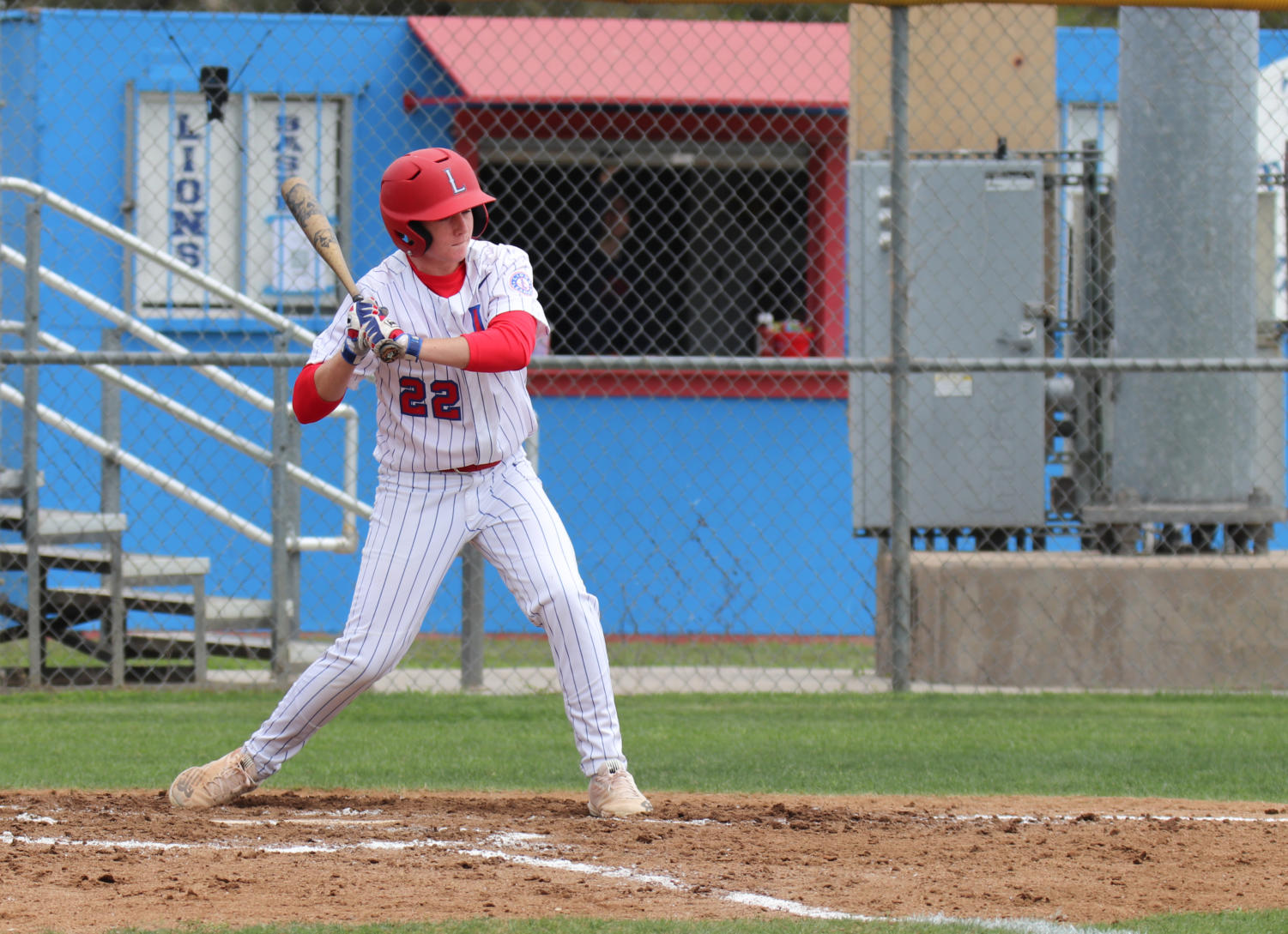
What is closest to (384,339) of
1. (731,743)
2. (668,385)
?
(731,743)

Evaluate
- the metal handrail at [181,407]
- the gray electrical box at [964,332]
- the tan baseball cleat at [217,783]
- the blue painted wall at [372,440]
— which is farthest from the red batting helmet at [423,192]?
the blue painted wall at [372,440]

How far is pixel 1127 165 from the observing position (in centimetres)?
802

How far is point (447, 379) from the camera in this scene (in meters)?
4.30

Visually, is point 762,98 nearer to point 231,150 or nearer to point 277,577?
point 231,150

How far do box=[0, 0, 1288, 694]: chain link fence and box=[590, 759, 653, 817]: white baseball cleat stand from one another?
9.70ft

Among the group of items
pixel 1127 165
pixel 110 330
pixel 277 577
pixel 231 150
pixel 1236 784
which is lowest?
pixel 1236 784

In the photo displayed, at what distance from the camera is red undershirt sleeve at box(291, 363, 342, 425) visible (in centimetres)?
425

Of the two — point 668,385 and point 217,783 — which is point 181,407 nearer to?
point 668,385

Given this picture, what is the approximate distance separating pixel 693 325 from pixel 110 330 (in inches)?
188

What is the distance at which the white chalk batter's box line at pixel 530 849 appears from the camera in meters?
3.19

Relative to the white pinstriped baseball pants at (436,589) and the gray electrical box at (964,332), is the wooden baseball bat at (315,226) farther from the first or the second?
the gray electrical box at (964,332)

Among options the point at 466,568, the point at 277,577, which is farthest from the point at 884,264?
the point at 277,577

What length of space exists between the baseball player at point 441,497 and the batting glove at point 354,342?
12 cm

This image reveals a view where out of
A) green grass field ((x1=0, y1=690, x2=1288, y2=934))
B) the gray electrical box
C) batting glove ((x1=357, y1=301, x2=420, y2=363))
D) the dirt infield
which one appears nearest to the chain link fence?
the gray electrical box
